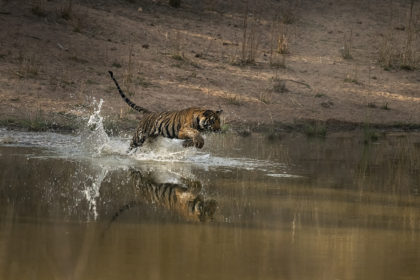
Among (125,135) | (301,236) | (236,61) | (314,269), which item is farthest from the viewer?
(236,61)

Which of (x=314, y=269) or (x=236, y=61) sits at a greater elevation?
(x=236, y=61)

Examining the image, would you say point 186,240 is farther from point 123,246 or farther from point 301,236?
point 301,236

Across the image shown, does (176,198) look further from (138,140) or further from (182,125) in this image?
(138,140)

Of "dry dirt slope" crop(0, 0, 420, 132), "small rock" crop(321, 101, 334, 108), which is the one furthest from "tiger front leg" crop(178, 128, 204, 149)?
"small rock" crop(321, 101, 334, 108)

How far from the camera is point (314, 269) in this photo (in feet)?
18.9

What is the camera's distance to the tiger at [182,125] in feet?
35.0

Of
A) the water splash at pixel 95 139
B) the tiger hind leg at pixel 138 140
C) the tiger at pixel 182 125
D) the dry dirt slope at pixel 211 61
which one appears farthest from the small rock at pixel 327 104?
the tiger hind leg at pixel 138 140

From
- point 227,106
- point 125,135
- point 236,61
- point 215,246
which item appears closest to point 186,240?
point 215,246

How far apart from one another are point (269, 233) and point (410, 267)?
1313 mm

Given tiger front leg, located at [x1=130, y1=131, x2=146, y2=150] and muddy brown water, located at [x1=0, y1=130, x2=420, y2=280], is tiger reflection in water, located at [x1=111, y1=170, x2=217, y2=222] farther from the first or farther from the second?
tiger front leg, located at [x1=130, y1=131, x2=146, y2=150]

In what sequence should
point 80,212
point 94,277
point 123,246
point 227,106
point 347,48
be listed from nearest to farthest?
point 94,277 → point 123,246 → point 80,212 → point 227,106 → point 347,48

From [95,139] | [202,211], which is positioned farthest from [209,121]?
[202,211]

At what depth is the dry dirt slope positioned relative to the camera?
15.0 meters

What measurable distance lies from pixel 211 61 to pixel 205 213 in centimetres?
1062
